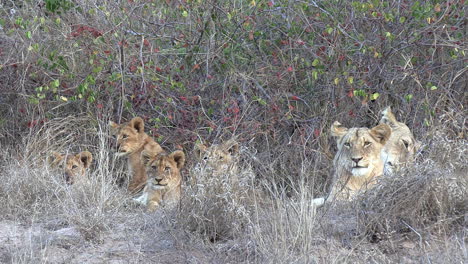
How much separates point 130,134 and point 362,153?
2.74 meters

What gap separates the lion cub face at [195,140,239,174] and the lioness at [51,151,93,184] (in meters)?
1.18

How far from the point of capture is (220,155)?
27.5 feet

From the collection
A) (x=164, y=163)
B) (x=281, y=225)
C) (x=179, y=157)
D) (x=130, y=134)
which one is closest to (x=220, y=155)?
(x=179, y=157)

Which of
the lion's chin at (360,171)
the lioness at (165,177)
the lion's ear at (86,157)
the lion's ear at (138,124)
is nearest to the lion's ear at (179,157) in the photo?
the lioness at (165,177)

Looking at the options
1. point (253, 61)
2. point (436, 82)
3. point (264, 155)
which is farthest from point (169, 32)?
point (436, 82)

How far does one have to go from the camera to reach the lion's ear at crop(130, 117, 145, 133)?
9.50m

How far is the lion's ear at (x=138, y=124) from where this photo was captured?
9500 millimetres

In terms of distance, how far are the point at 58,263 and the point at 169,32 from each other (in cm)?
444

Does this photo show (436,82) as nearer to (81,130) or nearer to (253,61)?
(253,61)

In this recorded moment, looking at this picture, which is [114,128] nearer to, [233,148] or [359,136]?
[233,148]

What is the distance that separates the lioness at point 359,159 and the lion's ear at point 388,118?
2.85 ft

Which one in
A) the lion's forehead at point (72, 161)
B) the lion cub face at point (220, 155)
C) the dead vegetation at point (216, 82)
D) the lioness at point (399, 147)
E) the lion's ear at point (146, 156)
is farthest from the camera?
the lion's forehead at point (72, 161)

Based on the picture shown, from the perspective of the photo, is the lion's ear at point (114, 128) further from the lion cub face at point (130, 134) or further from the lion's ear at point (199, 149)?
the lion's ear at point (199, 149)

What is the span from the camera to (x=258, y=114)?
9.53 metres
